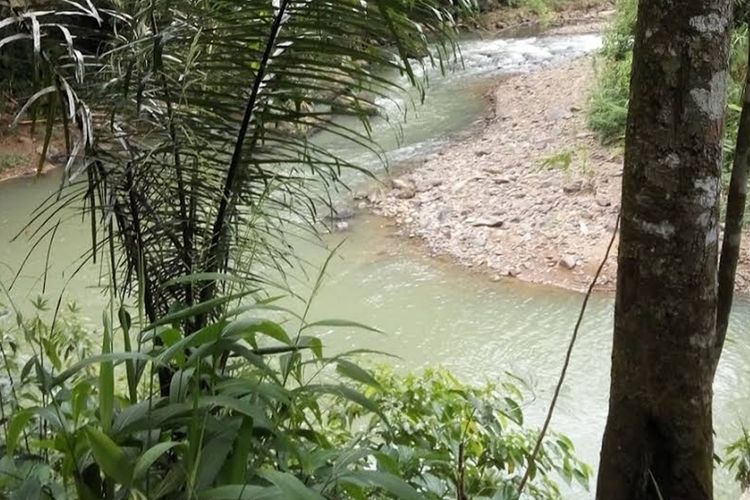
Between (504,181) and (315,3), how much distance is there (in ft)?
19.0

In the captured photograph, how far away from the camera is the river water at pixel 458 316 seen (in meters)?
4.13

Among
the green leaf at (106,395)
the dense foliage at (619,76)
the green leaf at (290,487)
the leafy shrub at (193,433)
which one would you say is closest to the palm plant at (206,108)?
the leafy shrub at (193,433)

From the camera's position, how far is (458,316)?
5.22 meters

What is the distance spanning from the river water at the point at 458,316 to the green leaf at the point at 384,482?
218 cm

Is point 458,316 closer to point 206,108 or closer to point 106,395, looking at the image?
point 206,108

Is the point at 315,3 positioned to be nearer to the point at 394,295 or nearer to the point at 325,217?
the point at 394,295

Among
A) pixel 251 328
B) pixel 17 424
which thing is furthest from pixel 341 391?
pixel 17 424

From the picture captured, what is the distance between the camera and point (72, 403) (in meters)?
1.03

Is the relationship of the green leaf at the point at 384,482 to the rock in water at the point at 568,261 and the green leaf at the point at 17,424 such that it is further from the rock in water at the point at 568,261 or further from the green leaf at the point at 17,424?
the rock in water at the point at 568,261

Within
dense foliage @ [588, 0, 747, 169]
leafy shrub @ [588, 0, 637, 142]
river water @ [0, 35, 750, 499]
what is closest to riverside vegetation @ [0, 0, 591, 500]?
river water @ [0, 35, 750, 499]

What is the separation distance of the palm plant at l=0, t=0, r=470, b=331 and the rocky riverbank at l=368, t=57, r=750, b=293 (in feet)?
13.6

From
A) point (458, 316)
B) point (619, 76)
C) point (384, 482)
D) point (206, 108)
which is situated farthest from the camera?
point (619, 76)

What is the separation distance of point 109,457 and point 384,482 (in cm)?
31

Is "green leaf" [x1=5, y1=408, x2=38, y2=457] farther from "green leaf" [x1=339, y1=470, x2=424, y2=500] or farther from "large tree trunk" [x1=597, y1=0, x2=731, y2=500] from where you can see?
"large tree trunk" [x1=597, y1=0, x2=731, y2=500]
